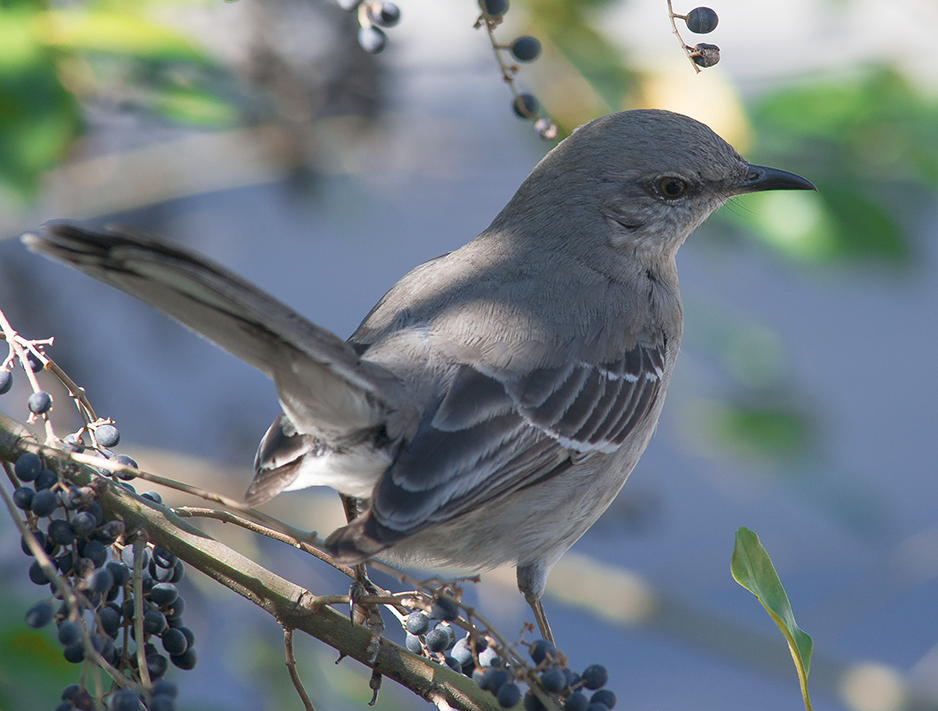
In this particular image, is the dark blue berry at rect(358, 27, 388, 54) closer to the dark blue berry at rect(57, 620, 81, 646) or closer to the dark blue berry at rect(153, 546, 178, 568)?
the dark blue berry at rect(153, 546, 178, 568)

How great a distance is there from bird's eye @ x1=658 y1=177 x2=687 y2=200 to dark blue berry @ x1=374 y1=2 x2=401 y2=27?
1387 millimetres

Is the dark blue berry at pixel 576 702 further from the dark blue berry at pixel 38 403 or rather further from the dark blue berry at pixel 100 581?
the dark blue berry at pixel 38 403

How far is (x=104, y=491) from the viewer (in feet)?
5.80

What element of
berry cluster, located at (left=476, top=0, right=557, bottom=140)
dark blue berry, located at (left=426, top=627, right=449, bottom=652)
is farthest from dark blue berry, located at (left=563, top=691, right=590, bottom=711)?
berry cluster, located at (left=476, top=0, right=557, bottom=140)

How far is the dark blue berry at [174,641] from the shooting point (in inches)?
75.1

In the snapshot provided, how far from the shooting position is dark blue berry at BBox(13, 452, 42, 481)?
5.67 ft

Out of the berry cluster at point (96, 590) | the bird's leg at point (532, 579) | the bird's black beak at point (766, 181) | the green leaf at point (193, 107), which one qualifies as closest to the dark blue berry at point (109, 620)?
the berry cluster at point (96, 590)

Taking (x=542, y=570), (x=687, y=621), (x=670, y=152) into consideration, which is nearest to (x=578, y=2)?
(x=670, y=152)

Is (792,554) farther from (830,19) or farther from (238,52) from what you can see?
(238,52)

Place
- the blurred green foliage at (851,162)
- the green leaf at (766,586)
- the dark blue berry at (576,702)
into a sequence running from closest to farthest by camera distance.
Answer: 1. the green leaf at (766,586)
2. the dark blue berry at (576,702)
3. the blurred green foliage at (851,162)

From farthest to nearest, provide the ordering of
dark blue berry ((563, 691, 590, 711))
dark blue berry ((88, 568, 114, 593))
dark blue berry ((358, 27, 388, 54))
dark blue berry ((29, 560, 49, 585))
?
1. dark blue berry ((358, 27, 388, 54))
2. dark blue berry ((563, 691, 590, 711))
3. dark blue berry ((29, 560, 49, 585))
4. dark blue berry ((88, 568, 114, 593))

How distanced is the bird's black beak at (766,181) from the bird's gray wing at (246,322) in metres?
1.53

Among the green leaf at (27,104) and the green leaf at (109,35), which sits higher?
the green leaf at (109,35)

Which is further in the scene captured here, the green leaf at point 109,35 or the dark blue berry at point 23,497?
the green leaf at point 109,35
